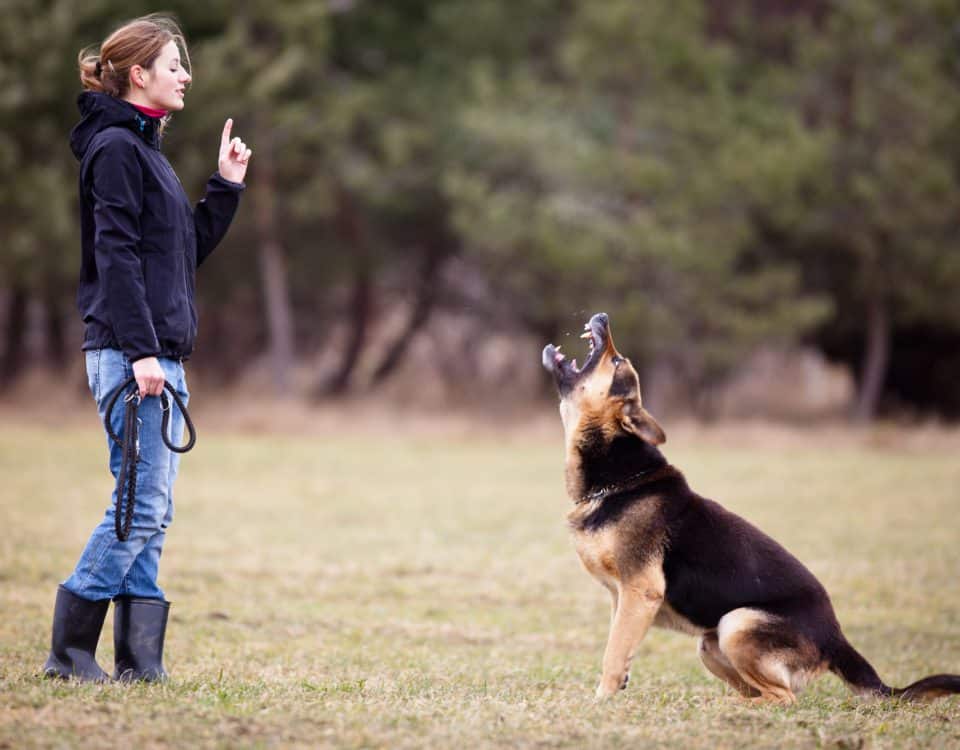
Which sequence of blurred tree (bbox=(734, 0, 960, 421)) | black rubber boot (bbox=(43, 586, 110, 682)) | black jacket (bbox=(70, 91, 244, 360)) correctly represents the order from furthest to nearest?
blurred tree (bbox=(734, 0, 960, 421))
black rubber boot (bbox=(43, 586, 110, 682))
black jacket (bbox=(70, 91, 244, 360))

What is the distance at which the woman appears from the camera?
4.76 meters

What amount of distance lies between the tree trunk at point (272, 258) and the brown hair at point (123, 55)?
18.2m

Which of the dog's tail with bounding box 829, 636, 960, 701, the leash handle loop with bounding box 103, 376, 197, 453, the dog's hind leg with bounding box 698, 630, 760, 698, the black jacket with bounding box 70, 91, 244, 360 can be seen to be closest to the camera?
the black jacket with bounding box 70, 91, 244, 360

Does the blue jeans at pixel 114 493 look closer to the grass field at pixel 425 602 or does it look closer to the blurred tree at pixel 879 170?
the grass field at pixel 425 602

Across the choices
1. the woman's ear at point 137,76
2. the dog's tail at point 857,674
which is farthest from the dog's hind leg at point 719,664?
the woman's ear at point 137,76

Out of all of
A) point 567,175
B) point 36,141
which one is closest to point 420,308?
point 567,175

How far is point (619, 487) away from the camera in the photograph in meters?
5.56

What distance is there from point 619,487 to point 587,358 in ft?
2.18

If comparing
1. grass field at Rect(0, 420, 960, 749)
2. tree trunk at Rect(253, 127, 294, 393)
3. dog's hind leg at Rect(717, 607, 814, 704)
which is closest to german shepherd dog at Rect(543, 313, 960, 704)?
dog's hind leg at Rect(717, 607, 814, 704)

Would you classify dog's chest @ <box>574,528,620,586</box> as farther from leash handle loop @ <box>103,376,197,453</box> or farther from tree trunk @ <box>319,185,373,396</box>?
tree trunk @ <box>319,185,373,396</box>

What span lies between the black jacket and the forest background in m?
16.2

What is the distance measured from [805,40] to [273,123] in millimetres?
11111

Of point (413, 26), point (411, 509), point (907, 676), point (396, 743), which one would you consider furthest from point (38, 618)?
point (413, 26)

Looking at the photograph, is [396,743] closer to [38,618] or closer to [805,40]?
[38,618]
